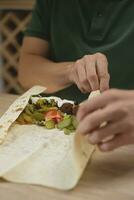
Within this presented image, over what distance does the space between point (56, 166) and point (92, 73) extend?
0.56ft

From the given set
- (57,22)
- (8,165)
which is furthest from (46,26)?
(8,165)

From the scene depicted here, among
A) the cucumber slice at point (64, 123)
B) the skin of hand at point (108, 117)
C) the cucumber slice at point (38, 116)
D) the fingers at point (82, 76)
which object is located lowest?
the cucumber slice at point (38, 116)

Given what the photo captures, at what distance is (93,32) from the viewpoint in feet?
2.32

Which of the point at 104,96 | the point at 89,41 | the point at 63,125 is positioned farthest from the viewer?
the point at 89,41

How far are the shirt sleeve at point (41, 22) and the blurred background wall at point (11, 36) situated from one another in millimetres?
753

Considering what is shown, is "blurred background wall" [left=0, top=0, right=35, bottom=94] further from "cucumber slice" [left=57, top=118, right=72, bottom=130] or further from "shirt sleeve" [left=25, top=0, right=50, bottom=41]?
"cucumber slice" [left=57, top=118, right=72, bottom=130]

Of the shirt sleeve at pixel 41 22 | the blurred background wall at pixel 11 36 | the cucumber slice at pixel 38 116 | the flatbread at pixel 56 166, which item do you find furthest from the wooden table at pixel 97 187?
the blurred background wall at pixel 11 36

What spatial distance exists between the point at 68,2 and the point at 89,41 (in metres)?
0.09

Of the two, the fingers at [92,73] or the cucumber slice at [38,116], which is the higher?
the fingers at [92,73]

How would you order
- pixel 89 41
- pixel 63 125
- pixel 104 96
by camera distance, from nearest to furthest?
pixel 104 96 < pixel 63 125 < pixel 89 41

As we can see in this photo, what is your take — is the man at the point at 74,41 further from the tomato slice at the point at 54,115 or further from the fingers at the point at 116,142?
the fingers at the point at 116,142

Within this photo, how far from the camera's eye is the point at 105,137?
0.41 metres

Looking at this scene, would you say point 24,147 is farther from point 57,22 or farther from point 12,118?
point 57,22

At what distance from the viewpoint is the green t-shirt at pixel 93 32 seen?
0.69 metres
